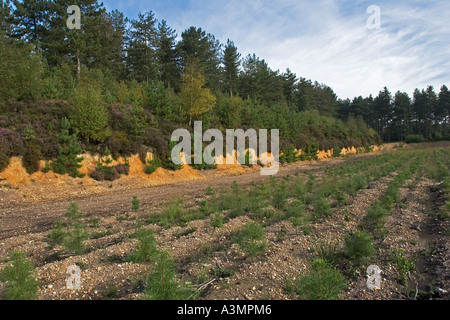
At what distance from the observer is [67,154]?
592 inches

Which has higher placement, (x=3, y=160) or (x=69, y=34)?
(x=69, y=34)

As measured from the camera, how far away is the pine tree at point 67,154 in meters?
14.5

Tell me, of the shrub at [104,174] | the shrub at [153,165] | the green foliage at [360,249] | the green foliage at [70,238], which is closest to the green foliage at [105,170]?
the shrub at [104,174]

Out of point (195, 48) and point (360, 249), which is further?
point (195, 48)

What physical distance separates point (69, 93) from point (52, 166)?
25.7 feet

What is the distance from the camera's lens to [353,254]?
4.84m

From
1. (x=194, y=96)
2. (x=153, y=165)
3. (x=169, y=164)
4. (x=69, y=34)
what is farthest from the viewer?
(x=194, y=96)

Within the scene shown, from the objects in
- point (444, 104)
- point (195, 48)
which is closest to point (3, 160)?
point (195, 48)

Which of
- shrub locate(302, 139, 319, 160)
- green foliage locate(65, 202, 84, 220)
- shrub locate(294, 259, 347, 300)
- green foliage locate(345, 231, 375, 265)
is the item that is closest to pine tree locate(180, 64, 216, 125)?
shrub locate(302, 139, 319, 160)

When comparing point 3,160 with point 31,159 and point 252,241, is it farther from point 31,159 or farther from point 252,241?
point 252,241

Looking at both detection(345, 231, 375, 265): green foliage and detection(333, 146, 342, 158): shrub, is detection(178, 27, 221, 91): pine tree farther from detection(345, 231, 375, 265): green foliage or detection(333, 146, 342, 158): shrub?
detection(345, 231, 375, 265): green foliage

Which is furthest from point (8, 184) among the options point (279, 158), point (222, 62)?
point (222, 62)

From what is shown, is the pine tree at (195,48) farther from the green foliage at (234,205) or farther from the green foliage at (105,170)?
the green foliage at (234,205)

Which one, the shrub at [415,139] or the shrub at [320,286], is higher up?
the shrub at [415,139]
